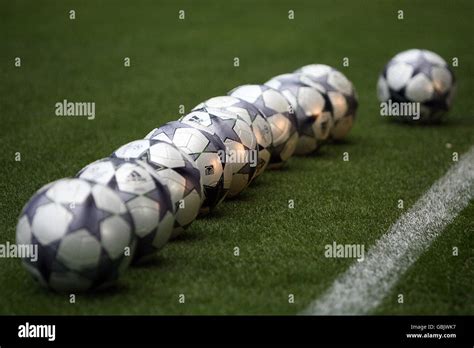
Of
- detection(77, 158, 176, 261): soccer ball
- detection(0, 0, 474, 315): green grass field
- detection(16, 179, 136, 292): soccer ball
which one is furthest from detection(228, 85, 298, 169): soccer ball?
detection(16, 179, 136, 292): soccer ball

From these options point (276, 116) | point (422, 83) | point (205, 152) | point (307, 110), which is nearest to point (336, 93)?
point (307, 110)

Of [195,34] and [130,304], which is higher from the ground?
[195,34]

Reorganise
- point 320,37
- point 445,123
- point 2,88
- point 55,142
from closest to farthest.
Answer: point 55,142
point 445,123
point 2,88
point 320,37

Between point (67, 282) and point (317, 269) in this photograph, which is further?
point (317, 269)

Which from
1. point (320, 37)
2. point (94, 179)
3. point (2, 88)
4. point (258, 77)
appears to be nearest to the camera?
point (94, 179)

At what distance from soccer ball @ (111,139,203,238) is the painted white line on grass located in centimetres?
133

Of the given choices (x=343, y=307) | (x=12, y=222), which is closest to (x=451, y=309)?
(x=343, y=307)

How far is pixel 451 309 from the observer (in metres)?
5.83

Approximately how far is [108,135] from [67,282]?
539cm

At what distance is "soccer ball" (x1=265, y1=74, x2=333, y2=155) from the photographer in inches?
397

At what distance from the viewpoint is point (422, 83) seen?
38.8ft

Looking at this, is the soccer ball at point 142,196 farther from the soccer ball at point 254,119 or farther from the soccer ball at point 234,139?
the soccer ball at point 254,119

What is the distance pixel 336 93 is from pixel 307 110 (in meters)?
0.67

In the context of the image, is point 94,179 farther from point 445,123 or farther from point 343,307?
point 445,123
